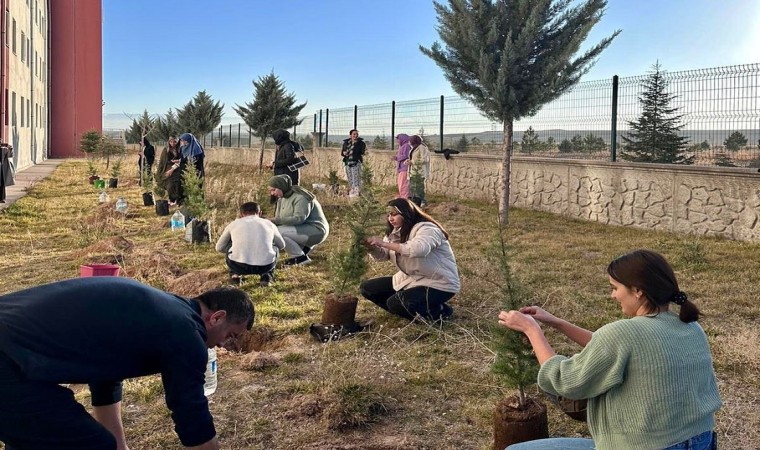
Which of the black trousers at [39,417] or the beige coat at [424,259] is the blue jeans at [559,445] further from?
the beige coat at [424,259]

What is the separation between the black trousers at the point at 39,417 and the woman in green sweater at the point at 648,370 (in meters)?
1.66

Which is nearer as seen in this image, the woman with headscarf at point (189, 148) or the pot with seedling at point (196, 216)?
the pot with seedling at point (196, 216)

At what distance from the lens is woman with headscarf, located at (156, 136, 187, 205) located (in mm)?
12852

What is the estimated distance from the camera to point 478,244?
9.92 meters

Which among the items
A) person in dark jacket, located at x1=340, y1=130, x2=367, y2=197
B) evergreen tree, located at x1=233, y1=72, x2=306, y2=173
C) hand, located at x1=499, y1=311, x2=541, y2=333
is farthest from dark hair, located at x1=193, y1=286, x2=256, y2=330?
evergreen tree, located at x1=233, y1=72, x2=306, y2=173

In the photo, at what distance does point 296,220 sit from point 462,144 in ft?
32.1

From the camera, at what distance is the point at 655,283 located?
242 cm

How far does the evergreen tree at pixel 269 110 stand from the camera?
2669 cm

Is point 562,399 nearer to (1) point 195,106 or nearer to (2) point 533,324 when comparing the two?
(2) point 533,324

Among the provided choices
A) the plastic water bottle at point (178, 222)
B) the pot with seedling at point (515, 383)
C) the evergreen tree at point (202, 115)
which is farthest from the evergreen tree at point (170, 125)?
the pot with seedling at point (515, 383)

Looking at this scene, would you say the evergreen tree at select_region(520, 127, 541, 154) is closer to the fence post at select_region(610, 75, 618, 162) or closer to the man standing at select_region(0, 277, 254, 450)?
the fence post at select_region(610, 75, 618, 162)

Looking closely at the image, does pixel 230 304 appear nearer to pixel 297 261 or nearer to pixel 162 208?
pixel 297 261

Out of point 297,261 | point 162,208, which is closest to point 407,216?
point 297,261

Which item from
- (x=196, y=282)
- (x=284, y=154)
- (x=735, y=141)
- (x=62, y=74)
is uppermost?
(x=62, y=74)
